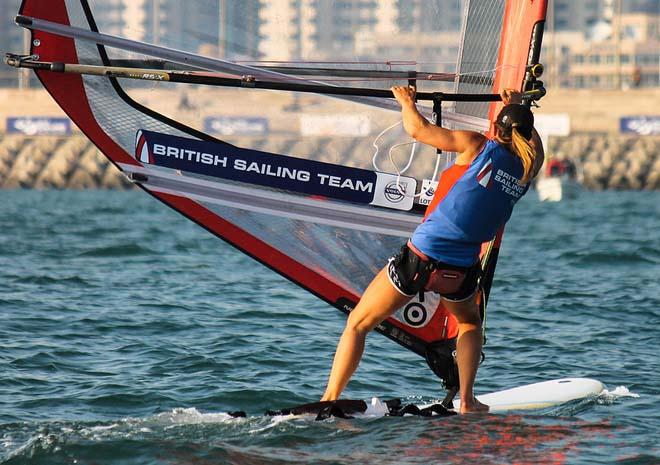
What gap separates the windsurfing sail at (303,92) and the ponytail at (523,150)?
21.7 inches

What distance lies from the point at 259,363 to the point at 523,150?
9.84 feet

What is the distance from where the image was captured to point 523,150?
5.76m

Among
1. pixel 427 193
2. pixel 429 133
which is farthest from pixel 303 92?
pixel 429 133

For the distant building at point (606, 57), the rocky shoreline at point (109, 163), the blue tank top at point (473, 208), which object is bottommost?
the rocky shoreline at point (109, 163)

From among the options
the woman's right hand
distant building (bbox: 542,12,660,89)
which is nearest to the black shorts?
the woman's right hand

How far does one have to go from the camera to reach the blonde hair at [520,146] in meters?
5.75

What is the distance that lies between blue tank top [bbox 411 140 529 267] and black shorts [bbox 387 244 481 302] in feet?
0.14

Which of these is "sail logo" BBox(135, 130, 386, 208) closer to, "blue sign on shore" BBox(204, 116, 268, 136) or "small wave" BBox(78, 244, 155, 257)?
"blue sign on shore" BBox(204, 116, 268, 136)

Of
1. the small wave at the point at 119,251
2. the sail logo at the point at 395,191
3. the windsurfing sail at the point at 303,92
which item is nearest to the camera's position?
the windsurfing sail at the point at 303,92

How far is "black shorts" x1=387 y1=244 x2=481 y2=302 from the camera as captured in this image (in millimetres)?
5871

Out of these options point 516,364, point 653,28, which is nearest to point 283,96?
point 516,364

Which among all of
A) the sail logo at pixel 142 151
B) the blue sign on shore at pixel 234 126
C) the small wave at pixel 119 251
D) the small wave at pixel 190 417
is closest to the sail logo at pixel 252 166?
the sail logo at pixel 142 151

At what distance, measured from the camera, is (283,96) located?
7441mm

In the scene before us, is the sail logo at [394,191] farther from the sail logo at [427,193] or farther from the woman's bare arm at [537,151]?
the woman's bare arm at [537,151]
